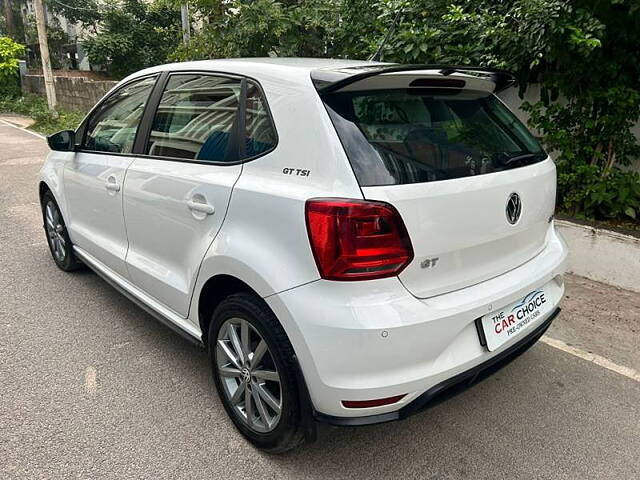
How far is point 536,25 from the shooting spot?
Result: 399cm

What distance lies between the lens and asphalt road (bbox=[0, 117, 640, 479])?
2244 mm

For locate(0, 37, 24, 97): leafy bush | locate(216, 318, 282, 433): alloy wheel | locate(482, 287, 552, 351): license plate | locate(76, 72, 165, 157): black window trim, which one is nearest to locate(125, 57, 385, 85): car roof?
locate(76, 72, 165, 157): black window trim

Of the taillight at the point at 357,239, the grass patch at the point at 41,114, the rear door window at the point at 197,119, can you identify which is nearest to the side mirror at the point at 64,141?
the rear door window at the point at 197,119

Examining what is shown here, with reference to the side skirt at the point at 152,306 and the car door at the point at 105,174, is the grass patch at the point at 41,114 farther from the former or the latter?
the side skirt at the point at 152,306

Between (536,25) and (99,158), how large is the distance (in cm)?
338

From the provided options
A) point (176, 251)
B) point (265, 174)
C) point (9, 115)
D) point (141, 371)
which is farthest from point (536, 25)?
point (9, 115)

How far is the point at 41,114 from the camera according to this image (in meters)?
16.0

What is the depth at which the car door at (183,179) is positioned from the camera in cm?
235

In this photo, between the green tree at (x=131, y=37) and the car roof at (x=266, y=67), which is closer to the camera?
the car roof at (x=266, y=67)

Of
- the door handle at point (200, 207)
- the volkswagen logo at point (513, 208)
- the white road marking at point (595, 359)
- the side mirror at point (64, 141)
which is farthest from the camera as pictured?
the side mirror at point (64, 141)

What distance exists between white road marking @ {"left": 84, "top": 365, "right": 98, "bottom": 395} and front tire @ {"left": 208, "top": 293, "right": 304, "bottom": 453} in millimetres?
766

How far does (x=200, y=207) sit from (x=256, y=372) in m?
0.79

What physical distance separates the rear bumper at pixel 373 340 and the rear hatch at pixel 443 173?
104 millimetres

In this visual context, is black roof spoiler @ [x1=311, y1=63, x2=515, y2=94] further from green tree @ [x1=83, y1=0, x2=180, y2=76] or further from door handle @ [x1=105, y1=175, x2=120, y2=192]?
green tree @ [x1=83, y1=0, x2=180, y2=76]
